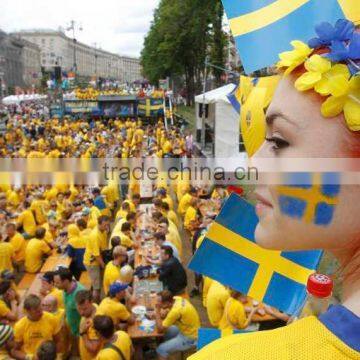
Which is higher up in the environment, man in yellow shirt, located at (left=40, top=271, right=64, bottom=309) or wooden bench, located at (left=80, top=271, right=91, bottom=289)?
man in yellow shirt, located at (left=40, top=271, right=64, bottom=309)

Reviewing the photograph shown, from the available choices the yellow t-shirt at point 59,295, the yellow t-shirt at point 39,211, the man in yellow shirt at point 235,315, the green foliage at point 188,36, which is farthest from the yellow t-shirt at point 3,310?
the green foliage at point 188,36

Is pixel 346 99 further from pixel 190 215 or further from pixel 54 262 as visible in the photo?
pixel 190 215

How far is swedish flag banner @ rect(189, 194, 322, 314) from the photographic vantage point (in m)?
2.18

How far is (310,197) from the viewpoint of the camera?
988mm

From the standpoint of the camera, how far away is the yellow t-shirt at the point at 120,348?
4070 millimetres

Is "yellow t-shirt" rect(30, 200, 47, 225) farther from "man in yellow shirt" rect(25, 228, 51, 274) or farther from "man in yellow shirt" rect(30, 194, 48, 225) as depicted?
"man in yellow shirt" rect(25, 228, 51, 274)

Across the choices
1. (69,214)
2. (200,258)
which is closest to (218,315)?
(200,258)

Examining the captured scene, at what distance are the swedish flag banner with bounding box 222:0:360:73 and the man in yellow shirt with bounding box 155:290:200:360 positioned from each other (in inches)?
151

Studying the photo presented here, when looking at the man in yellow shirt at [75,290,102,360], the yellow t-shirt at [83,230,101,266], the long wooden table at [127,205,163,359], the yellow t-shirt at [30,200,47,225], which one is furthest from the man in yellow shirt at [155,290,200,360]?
the yellow t-shirt at [30,200,47,225]

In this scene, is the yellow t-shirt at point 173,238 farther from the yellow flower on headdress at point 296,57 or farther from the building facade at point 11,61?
the building facade at point 11,61

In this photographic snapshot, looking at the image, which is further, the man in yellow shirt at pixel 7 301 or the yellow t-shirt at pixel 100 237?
the yellow t-shirt at pixel 100 237

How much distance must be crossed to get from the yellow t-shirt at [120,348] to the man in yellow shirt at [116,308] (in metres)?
0.56

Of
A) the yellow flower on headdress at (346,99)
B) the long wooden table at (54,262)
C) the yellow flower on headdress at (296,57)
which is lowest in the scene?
the long wooden table at (54,262)

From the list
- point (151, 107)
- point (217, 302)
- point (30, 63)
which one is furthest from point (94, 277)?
point (30, 63)
